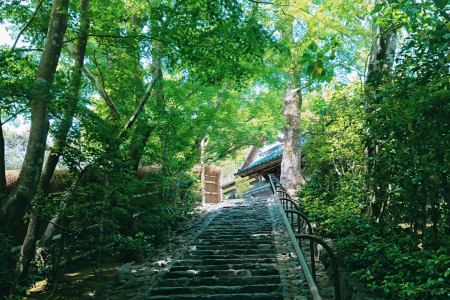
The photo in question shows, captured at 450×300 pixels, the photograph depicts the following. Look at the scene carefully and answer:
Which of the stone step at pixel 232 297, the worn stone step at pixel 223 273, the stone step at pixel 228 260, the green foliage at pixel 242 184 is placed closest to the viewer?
the stone step at pixel 232 297

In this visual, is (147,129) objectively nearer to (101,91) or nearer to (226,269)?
(101,91)

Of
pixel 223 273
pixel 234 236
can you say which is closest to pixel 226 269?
pixel 223 273

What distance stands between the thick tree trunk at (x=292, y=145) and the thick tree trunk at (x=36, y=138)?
35.4 feet

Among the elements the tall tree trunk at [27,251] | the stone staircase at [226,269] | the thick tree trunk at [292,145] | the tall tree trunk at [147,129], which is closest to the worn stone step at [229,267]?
the stone staircase at [226,269]

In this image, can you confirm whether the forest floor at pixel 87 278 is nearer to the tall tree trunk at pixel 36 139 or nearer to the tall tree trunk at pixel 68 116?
the tall tree trunk at pixel 36 139

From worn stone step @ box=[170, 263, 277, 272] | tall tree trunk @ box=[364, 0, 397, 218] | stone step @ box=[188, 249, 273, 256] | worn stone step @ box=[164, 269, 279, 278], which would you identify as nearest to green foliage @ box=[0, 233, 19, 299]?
worn stone step @ box=[164, 269, 279, 278]

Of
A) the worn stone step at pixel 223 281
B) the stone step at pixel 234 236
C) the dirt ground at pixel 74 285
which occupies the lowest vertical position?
the dirt ground at pixel 74 285

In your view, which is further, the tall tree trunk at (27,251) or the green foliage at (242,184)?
the green foliage at (242,184)

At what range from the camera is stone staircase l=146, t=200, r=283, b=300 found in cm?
517

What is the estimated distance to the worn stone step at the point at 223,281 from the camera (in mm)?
5546

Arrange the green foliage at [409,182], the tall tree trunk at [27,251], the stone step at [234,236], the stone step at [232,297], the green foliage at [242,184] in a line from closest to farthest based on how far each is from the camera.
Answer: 1. the green foliage at [409,182]
2. the stone step at [232,297]
3. the tall tree trunk at [27,251]
4. the stone step at [234,236]
5. the green foliage at [242,184]

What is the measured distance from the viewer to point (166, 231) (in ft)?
29.9

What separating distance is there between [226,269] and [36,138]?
4137 mm

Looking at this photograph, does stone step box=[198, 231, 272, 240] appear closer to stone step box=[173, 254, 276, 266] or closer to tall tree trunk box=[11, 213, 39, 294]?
stone step box=[173, 254, 276, 266]
